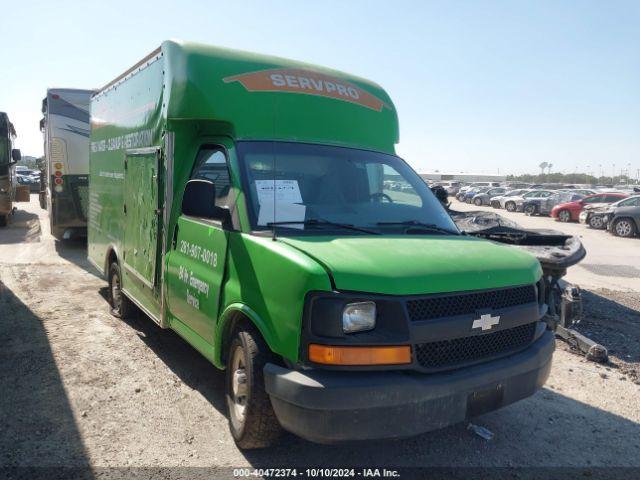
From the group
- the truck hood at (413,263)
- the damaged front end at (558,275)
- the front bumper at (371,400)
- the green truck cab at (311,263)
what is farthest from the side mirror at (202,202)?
the damaged front end at (558,275)

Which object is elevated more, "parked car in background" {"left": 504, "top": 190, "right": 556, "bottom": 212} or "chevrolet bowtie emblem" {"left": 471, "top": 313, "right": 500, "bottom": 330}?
"parked car in background" {"left": 504, "top": 190, "right": 556, "bottom": 212}

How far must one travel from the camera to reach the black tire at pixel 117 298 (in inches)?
257

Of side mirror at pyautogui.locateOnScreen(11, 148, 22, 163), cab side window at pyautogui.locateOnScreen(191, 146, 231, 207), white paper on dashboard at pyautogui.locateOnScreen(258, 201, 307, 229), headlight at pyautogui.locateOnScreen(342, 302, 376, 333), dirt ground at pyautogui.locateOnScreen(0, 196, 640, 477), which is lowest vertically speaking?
dirt ground at pyautogui.locateOnScreen(0, 196, 640, 477)

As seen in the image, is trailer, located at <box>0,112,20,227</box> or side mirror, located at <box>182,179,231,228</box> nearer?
side mirror, located at <box>182,179,231,228</box>

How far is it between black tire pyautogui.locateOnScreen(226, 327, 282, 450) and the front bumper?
0.19m

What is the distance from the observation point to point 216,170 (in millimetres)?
4168

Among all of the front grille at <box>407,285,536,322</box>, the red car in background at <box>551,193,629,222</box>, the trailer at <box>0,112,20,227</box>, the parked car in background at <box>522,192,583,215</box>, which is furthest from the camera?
the parked car in background at <box>522,192,583,215</box>

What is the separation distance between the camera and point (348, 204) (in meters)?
4.08

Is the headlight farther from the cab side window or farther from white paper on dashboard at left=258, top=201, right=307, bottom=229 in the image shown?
the cab side window

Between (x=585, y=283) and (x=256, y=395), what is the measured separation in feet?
28.9

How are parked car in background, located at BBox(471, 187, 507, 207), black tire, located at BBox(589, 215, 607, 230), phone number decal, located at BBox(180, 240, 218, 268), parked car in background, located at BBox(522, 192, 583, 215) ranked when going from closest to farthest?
phone number decal, located at BBox(180, 240, 218, 268) → black tire, located at BBox(589, 215, 607, 230) → parked car in background, located at BBox(522, 192, 583, 215) → parked car in background, located at BBox(471, 187, 507, 207)

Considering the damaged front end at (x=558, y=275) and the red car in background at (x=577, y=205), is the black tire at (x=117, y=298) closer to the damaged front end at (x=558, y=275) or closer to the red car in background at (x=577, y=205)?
the damaged front end at (x=558, y=275)

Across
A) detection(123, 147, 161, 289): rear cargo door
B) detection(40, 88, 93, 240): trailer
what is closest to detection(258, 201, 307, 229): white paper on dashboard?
detection(123, 147, 161, 289): rear cargo door

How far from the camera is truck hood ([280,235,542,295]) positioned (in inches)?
115
